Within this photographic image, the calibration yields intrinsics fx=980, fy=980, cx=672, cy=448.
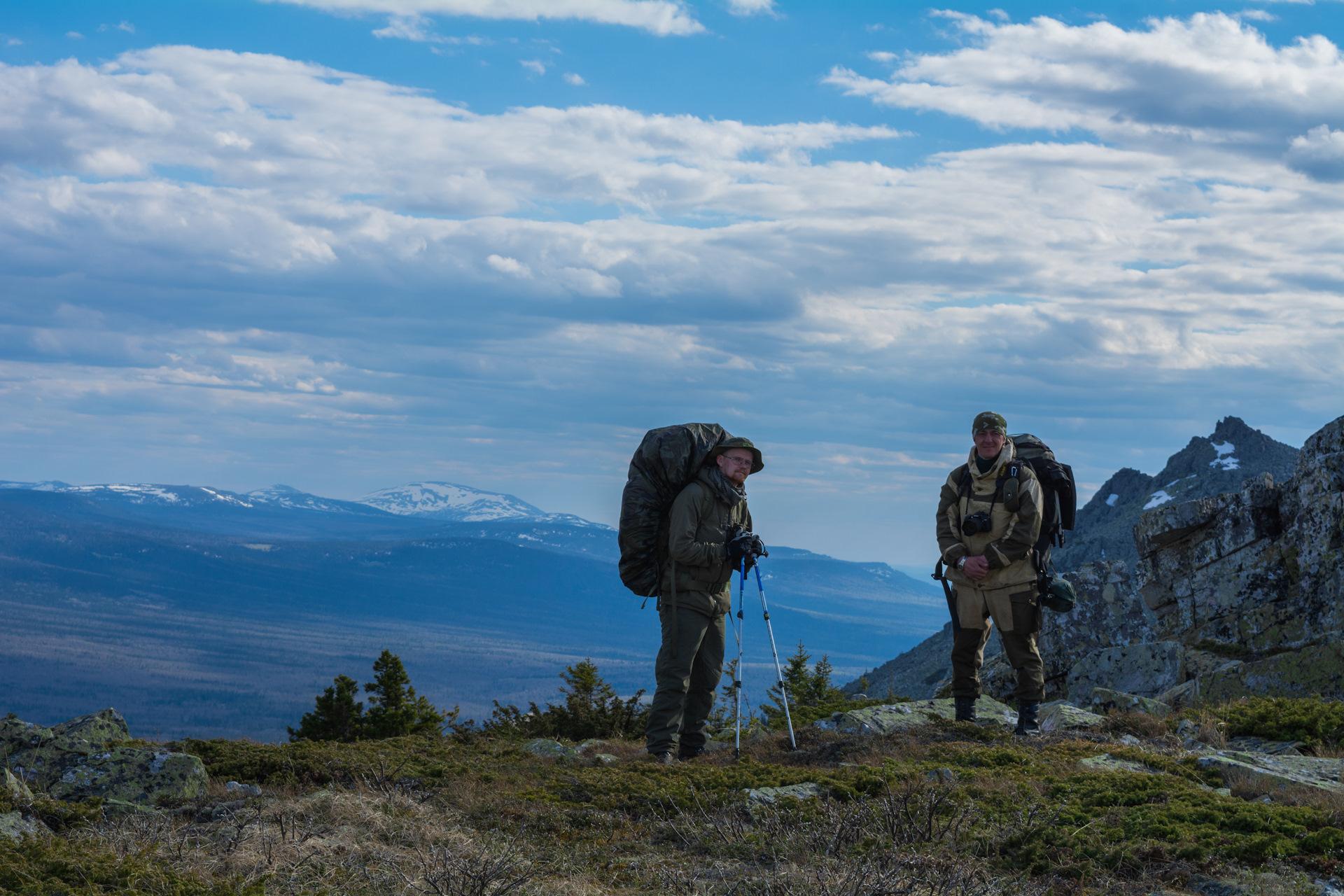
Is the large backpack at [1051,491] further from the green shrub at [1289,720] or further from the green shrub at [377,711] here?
the green shrub at [377,711]

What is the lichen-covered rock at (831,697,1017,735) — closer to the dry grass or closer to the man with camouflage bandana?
the man with camouflage bandana

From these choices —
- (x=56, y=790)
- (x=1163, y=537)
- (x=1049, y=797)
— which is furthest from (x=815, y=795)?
(x=1163, y=537)

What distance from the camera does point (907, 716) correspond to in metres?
11.5

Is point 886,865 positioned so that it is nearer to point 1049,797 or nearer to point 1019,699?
point 1049,797

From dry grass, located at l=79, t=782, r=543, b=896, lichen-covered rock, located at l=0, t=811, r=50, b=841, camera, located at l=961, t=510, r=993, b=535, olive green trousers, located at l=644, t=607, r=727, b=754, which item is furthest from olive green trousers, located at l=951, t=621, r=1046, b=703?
lichen-covered rock, located at l=0, t=811, r=50, b=841

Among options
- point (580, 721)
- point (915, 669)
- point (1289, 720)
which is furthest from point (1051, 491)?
point (915, 669)

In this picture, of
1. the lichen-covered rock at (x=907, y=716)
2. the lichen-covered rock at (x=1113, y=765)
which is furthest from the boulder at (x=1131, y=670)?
the lichen-covered rock at (x=1113, y=765)

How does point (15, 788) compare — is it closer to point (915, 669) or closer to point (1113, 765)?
point (1113, 765)

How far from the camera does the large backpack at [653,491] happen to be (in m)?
10.2

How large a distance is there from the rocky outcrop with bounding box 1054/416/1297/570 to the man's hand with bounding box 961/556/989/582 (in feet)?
295

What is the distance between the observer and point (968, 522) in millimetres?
10469

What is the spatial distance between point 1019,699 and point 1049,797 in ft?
11.9

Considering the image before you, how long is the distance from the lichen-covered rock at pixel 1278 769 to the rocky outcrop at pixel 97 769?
836cm

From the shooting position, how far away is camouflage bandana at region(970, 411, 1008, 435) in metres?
10.3
